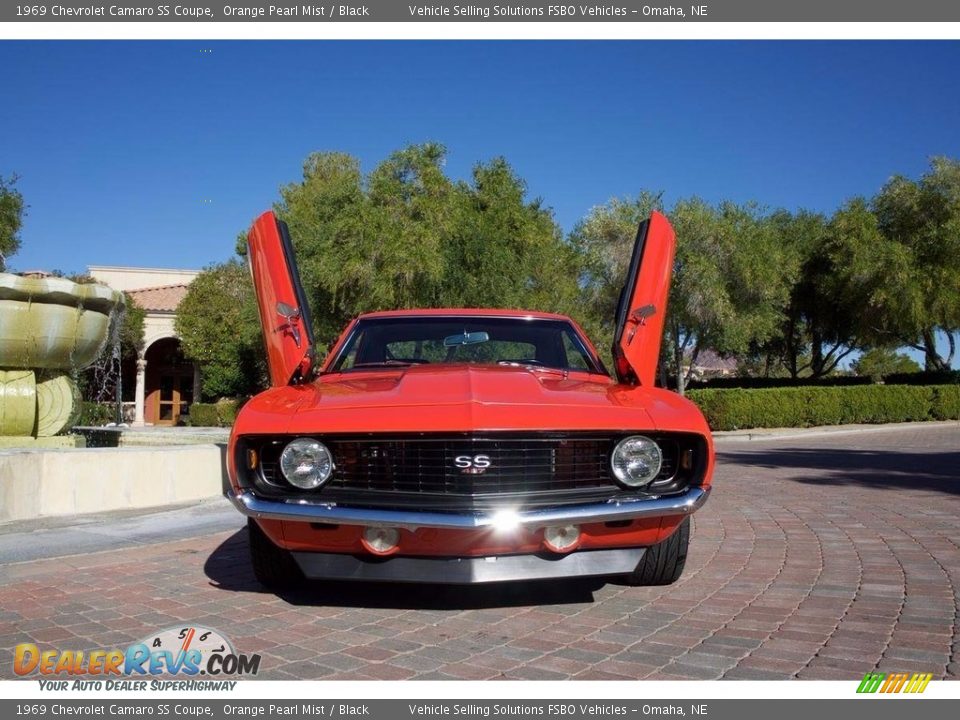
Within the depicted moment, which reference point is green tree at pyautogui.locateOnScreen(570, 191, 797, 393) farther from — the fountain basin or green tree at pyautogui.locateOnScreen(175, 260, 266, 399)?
the fountain basin

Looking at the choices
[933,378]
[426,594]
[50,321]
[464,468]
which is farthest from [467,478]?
[933,378]

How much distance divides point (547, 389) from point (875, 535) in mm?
3292

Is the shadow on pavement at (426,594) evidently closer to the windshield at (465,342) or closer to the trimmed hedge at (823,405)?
the windshield at (465,342)

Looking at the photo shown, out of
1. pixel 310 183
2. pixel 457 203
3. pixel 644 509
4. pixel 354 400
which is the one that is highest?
pixel 310 183

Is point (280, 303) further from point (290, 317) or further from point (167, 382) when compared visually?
point (167, 382)

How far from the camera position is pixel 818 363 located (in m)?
33.8

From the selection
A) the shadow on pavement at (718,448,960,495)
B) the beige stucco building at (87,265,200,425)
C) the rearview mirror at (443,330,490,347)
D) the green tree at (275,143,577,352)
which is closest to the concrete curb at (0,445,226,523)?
the rearview mirror at (443,330,490,347)

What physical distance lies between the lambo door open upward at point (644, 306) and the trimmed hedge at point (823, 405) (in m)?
17.9

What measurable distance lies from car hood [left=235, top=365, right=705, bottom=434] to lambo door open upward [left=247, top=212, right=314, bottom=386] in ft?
2.15

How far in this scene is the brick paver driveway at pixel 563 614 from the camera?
109 inches

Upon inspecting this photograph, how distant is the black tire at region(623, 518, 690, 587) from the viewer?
3766 millimetres

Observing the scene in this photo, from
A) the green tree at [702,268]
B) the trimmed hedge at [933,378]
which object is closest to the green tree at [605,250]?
the green tree at [702,268]
